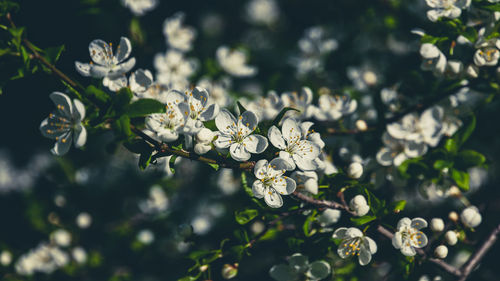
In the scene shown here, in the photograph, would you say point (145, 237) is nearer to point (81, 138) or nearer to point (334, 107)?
point (81, 138)

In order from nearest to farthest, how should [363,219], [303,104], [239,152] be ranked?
[239,152] → [363,219] → [303,104]

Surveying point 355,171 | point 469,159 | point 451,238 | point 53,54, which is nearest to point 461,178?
point 469,159

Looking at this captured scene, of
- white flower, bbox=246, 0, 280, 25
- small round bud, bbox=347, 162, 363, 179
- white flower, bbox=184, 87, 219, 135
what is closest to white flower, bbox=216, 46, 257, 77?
white flower, bbox=184, 87, 219, 135

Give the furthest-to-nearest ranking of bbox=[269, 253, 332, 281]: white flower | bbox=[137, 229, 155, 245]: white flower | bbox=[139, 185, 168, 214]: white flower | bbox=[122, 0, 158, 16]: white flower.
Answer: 1. bbox=[139, 185, 168, 214]: white flower
2. bbox=[137, 229, 155, 245]: white flower
3. bbox=[122, 0, 158, 16]: white flower
4. bbox=[269, 253, 332, 281]: white flower

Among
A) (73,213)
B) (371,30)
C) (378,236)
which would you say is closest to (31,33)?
(73,213)

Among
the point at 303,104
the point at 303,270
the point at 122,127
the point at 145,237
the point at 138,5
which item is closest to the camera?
the point at 122,127

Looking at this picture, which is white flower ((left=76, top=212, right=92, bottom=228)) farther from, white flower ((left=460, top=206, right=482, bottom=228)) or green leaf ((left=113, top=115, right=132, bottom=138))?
white flower ((left=460, top=206, right=482, bottom=228))

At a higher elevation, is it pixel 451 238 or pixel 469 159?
pixel 469 159
